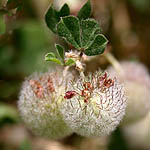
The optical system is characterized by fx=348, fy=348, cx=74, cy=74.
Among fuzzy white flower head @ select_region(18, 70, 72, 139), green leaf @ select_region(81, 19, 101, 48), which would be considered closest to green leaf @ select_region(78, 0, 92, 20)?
green leaf @ select_region(81, 19, 101, 48)

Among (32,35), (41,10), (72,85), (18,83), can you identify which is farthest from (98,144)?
(72,85)

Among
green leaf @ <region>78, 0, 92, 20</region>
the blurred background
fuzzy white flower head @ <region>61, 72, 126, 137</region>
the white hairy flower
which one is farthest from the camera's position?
the blurred background

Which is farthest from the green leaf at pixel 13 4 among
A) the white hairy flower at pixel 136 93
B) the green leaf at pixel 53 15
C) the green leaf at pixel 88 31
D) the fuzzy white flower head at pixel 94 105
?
the white hairy flower at pixel 136 93

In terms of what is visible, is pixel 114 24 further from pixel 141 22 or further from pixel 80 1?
pixel 80 1

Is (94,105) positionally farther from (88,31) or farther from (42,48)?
(42,48)

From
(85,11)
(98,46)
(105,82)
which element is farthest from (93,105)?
(85,11)

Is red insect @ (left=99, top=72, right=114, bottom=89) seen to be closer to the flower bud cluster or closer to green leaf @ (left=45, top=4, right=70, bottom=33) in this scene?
the flower bud cluster
